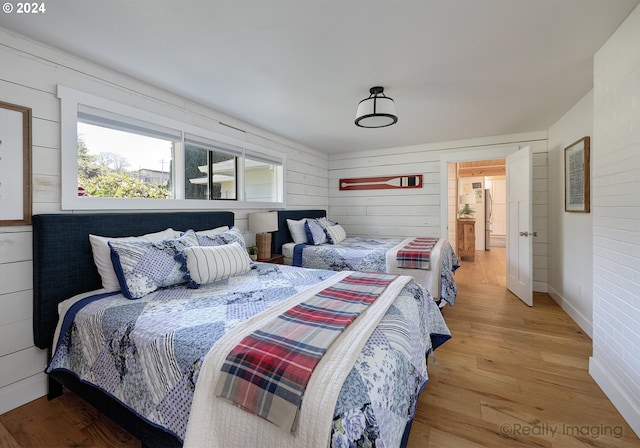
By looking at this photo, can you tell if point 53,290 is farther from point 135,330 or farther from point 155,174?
point 155,174

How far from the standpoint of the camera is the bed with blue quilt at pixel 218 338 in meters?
0.94

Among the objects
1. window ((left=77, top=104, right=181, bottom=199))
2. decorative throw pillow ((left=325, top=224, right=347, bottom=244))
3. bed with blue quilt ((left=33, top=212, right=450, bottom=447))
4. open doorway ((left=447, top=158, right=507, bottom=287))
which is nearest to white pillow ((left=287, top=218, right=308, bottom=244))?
decorative throw pillow ((left=325, top=224, right=347, bottom=244))

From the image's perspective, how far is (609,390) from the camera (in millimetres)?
1838

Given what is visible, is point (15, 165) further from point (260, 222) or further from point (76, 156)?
point (260, 222)

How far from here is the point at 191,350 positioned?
118 cm

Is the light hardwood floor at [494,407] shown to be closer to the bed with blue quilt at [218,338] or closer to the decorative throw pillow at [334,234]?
the bed with blue quilt at [218,338]

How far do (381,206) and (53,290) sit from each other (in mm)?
4417

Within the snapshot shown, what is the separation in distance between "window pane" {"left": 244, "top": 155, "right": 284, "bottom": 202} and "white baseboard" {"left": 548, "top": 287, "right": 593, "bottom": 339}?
367 cm

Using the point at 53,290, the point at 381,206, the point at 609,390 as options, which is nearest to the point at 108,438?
the point at 53,290

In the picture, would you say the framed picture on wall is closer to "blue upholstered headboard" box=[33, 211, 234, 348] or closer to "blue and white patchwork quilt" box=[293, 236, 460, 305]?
"blue upholstered headboard" box=[33, 211, 234, 348]

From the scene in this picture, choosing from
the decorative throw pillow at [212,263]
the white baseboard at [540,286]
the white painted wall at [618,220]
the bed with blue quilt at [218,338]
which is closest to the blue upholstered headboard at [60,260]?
the bed with blue quilt at [218,338]

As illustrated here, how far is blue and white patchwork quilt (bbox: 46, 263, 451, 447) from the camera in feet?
3.14

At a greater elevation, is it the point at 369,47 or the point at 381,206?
the point at 369,47

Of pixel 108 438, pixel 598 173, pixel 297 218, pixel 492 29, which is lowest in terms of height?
pixel 108 438
